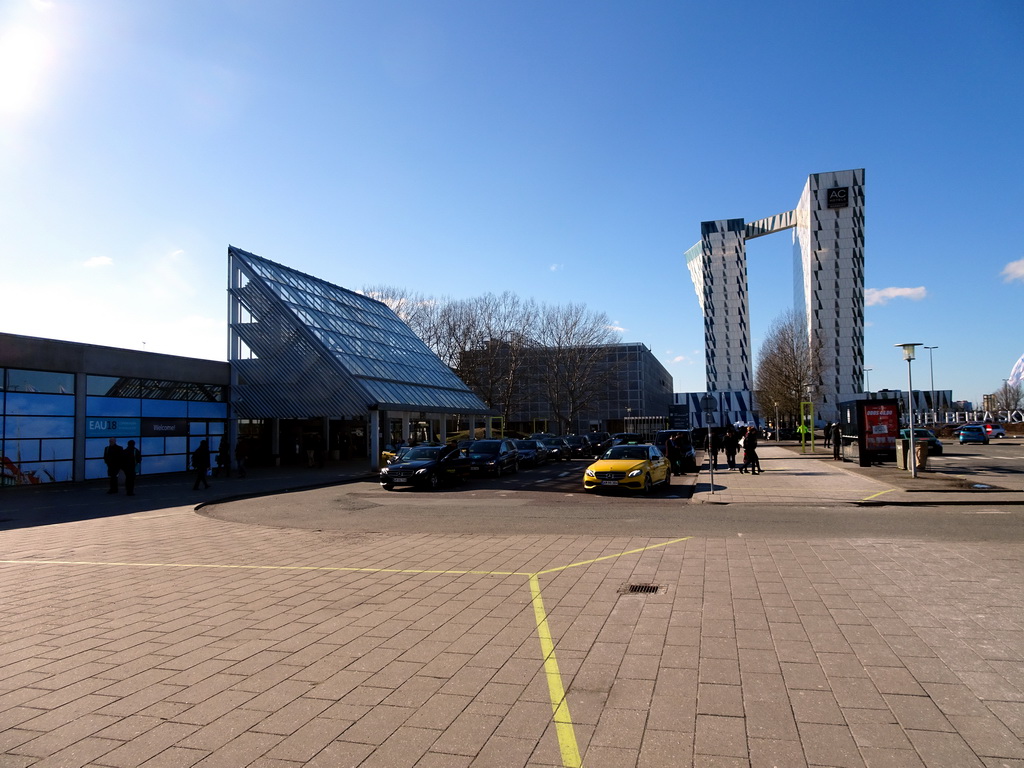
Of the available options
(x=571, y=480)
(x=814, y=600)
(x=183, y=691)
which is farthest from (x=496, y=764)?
(x=571, y=480)

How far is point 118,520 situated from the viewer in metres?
15.3

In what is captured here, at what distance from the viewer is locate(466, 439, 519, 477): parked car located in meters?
27.3

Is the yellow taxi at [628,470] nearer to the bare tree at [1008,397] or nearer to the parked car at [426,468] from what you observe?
the parked car at [426,468]

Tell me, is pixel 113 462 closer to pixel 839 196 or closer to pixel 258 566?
pixel 258 566

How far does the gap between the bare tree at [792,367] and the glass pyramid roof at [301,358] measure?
1285 inches

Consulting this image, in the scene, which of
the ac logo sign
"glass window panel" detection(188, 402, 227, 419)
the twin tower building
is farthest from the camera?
the ac logo sign

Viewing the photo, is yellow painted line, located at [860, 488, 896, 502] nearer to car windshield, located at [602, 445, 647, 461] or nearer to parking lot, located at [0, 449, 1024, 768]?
parking lot, located at [0, 449, 1024, 768]

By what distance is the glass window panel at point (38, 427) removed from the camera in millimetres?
23000

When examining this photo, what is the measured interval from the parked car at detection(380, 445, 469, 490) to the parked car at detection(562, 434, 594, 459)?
1828 cm

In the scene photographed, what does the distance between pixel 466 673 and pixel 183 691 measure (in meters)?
2.04

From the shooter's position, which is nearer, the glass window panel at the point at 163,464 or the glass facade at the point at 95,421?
the glass facade at the point at 95,421

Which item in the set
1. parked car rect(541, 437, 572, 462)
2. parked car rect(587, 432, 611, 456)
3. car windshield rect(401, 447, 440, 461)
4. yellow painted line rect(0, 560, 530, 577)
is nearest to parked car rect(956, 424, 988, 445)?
parked car rect(587, 432, 611, 456)

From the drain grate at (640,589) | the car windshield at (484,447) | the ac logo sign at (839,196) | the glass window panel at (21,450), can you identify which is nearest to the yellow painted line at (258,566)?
the drain grate at (640,589)

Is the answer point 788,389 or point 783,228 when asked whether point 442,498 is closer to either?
point 788,389
